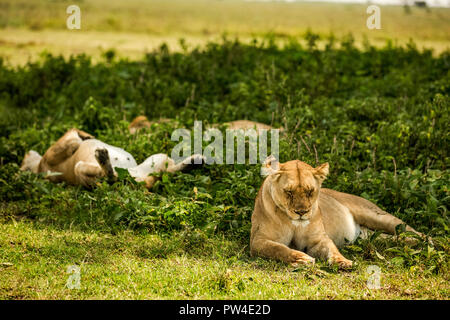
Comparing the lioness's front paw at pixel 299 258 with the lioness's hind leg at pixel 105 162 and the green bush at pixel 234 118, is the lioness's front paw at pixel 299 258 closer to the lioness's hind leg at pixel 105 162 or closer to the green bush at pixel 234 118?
the green bush at pixel 234 118

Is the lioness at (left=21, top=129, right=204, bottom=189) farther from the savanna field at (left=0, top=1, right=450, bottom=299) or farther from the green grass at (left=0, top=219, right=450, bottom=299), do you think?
the green grass at (left=0, top=219, right=450, bottom=299)

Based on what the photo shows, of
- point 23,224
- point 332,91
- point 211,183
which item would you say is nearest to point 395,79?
point 332,91

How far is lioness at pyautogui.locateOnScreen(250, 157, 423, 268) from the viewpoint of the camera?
217 inches

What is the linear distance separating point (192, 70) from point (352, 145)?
186 inches

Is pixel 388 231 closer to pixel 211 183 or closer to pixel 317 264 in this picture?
pixel 317 264

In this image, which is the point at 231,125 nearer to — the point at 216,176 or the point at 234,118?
the point at 234,118

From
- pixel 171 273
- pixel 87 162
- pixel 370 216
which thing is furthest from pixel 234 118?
pixel 171 273

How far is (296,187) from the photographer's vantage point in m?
5.50

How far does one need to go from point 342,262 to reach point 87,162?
4.12 m

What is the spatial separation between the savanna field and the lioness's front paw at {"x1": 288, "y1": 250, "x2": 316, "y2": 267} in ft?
0.32

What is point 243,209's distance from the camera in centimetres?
675

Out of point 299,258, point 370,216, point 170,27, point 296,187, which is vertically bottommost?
point 299,258

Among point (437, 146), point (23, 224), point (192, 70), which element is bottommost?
point (23, 224)

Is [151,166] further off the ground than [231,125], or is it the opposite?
[231,125]
